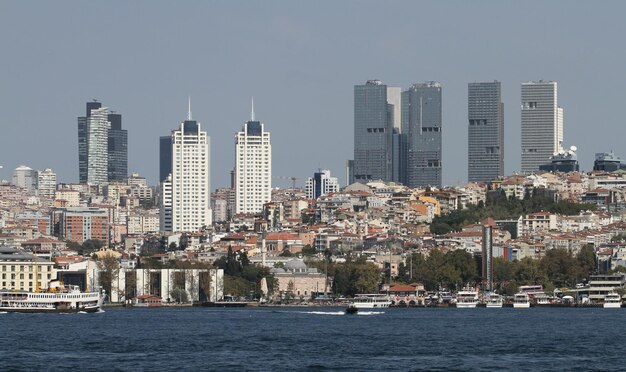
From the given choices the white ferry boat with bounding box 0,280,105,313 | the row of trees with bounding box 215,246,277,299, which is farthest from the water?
the row of trees with bounding box 215,246,277,299

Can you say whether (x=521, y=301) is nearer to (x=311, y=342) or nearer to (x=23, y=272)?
(x=23, y=272)

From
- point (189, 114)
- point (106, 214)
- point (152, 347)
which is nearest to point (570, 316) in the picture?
point (152, 347)

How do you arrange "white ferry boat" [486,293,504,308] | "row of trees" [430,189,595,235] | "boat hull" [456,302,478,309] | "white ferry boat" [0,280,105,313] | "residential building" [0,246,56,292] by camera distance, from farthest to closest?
"row of trees" [430,189,595,235], "white ferry boat" [486,293,504,308], "boat hull" [456,302,478,309], "residential building" [0,246,56,292], "white ferry boat" [0,280,105,313]

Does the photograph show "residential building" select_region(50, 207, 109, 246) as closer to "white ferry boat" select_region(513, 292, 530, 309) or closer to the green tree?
the green tree

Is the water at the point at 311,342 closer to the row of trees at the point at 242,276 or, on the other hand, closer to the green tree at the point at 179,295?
the green tree at the point at 179,295

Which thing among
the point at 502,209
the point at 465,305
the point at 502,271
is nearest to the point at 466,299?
the point at 465,305

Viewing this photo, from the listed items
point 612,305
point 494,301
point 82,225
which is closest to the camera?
point 612,305
